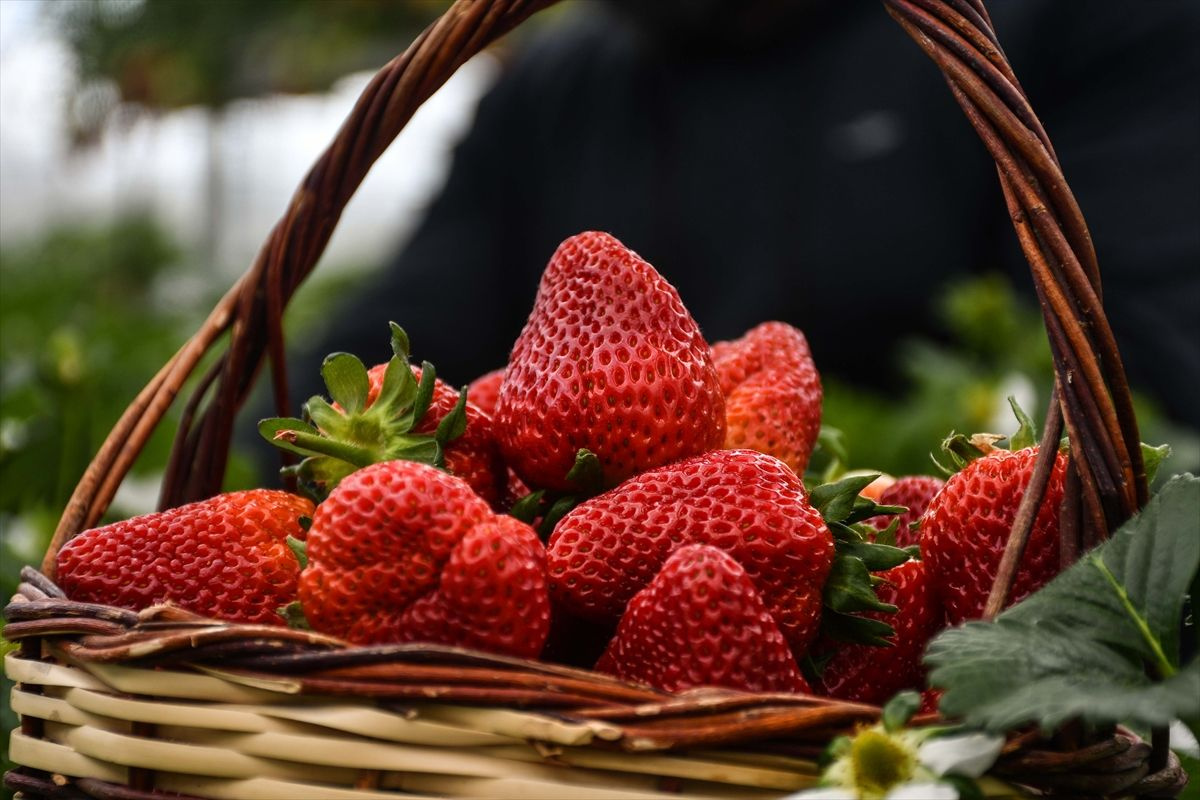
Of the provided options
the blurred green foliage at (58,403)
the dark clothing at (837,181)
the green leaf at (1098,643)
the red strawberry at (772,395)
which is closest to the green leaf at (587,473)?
the red strawberry at (772,395)

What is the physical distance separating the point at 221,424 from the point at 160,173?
1133 centimetres

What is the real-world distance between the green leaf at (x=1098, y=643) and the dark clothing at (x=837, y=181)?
4.54ft

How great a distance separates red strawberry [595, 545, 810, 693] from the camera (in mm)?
513

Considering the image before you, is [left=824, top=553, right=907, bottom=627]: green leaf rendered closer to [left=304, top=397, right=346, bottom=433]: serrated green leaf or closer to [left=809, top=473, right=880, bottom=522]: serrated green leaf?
[left=809, top=473, right=880, bottom=522]: serrated green leaf

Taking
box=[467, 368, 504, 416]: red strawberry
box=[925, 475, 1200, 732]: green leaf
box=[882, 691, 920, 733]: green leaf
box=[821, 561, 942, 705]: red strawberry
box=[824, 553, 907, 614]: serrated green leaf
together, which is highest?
box=[467, 368, 504, 416]: red strawberry

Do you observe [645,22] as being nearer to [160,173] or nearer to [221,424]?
[221,424]

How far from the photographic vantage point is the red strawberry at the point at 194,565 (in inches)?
24.0

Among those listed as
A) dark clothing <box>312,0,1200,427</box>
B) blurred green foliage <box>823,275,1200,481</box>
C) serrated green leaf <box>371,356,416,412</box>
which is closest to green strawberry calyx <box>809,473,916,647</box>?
serrated green leaf <box>371,356,416,412</box>

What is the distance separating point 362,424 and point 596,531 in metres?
0.14

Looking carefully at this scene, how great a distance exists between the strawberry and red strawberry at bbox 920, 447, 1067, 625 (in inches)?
8.0

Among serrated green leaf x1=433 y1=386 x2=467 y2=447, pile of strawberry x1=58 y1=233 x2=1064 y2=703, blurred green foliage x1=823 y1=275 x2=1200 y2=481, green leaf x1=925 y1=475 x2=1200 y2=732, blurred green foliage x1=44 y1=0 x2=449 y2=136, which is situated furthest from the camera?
blurred green foliage x1=44 y1=0 x2=449 y2=136

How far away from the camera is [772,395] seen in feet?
2.34

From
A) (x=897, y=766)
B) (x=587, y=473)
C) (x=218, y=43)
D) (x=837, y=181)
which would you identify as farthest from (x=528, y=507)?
(x=218, y=43)

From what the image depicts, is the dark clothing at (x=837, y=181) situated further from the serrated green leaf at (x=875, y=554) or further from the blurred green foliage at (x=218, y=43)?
the blurred green foliage at (x=218, y=43)
